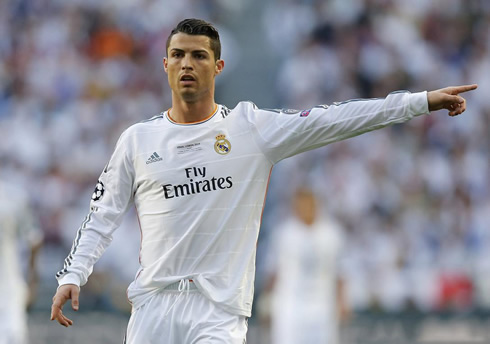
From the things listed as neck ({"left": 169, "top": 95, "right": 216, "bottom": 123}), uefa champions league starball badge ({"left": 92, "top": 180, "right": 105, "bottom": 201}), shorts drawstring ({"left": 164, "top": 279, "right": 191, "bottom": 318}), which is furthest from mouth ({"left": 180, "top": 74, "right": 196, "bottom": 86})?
shorts drawstring ({"left": 164, "top": 279, "right": 191, "bottom": 318})

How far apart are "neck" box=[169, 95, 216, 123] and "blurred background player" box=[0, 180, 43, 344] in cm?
355

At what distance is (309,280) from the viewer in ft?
36.4

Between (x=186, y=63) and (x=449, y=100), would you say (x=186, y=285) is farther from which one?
(x=449, y=100)

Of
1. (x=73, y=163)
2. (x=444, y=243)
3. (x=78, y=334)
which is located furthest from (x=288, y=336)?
(x=73, y=163)

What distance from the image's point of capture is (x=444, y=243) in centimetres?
1412

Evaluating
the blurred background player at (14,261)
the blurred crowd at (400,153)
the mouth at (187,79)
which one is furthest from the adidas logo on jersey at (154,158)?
the blurred crowd at (400,153)

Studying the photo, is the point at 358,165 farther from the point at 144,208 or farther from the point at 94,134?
the point at 144,208

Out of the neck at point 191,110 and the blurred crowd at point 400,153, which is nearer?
the neck at point 191,110

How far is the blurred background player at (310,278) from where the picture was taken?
11047mm

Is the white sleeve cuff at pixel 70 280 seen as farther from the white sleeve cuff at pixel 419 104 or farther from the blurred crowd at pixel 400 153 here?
the blurred crowd at pixel 400 153

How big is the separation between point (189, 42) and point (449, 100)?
147cm

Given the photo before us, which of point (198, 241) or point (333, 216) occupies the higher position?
point (333, 216)

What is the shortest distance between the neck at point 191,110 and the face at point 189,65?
0.11 feet

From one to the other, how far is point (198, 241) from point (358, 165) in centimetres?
1015
